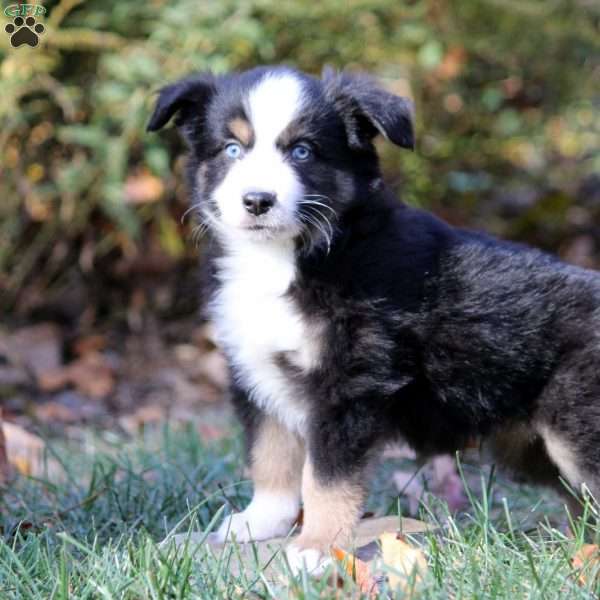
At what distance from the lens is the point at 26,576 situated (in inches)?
116

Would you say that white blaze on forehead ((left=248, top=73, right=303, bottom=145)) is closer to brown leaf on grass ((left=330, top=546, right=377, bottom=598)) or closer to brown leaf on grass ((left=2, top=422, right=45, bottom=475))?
brown leaf on grass ((left=330, top=546, right=377, bottom=598))

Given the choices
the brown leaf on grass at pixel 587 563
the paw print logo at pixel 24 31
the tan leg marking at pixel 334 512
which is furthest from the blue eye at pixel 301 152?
the paw print logo at pixel 24 31

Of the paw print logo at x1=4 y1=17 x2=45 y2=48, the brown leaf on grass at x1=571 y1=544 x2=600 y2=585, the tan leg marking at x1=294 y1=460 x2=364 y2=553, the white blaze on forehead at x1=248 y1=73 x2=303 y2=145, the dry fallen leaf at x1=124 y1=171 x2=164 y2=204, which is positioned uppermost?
the paw print logo at x1=4 y1=17 x2=45 y2=48

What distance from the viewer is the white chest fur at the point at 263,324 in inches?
138

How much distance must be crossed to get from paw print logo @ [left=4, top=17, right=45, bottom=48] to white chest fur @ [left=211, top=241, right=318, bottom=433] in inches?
131

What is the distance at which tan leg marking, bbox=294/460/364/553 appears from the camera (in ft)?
11.0

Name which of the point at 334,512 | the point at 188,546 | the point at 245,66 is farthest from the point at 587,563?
the point at 245,66

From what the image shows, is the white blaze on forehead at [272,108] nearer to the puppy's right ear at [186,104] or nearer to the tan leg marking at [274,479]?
the puppy's right ear at [186,104]

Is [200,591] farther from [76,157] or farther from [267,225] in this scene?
[76,157]

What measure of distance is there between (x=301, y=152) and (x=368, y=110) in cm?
28

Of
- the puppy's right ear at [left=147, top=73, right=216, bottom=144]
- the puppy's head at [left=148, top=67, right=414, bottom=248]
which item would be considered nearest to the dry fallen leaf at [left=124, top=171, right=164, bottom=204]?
the puppy's right ear at [left=147, top=73, right=216, bottom=144]

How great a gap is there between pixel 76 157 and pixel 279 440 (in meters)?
3.78

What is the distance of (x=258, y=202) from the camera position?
340cm

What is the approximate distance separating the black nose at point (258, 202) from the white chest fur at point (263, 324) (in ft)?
0.77
